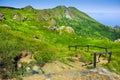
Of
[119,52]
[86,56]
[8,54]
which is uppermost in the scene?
[8,54]

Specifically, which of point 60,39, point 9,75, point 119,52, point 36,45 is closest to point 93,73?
point 9,75

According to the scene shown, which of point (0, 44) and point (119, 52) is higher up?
point (0, 44)

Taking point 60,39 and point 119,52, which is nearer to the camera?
point 119,52

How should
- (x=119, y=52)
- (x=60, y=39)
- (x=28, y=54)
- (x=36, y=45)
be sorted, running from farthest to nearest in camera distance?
(x=60, y=39), (x=119, y=52), (x=36, y=45), (x=28, y=54)

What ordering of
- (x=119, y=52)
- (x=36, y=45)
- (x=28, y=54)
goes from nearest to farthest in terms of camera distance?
(x=28, y=54)
(x=36, y=45)
(x=119, y=52)

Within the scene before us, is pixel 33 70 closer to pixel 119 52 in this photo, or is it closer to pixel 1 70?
pixel 1 70

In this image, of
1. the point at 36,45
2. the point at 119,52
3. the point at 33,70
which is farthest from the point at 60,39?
the point at 33,70

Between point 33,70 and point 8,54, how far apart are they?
9.58ft

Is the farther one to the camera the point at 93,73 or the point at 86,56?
the point at 86,56

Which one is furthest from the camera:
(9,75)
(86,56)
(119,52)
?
(119,52)

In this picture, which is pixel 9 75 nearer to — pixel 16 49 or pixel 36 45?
pixel 16 49

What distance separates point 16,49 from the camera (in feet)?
93.2

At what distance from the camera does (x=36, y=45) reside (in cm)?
3397

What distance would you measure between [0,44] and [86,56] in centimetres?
2202
